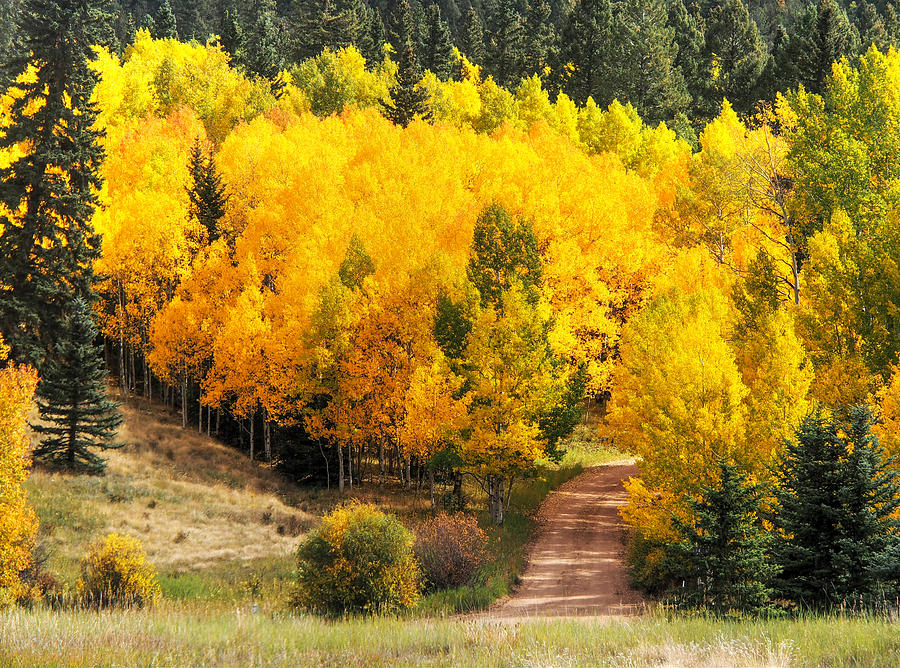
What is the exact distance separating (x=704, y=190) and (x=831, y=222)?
11.5 m

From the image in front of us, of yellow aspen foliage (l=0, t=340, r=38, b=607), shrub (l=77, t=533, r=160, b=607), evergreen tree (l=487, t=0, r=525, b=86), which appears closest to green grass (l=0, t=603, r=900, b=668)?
shrub (l=77, t=533, r=160, b=607)

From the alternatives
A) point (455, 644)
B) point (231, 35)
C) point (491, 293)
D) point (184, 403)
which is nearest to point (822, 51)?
point (491, 293)

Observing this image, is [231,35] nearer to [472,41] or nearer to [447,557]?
[472,41]

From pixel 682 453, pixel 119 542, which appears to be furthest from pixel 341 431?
pixel 682 453

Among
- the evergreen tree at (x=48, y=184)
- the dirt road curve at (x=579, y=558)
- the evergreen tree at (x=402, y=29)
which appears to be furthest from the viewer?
the evergreen tree at (x=402, y=29)

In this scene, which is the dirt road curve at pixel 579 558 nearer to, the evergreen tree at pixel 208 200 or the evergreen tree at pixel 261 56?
the evergreen tree at pixel 208 200

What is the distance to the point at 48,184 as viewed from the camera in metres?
42.0

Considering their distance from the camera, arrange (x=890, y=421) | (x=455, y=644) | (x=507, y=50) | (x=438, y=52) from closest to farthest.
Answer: (x=455, y=644) < (x=890, y=421) < (x=438, y=52) < (x=507, y=50)

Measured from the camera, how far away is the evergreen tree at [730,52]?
78.8m

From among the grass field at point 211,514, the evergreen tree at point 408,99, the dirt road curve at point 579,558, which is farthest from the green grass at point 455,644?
the evergreen tree at point 408,99

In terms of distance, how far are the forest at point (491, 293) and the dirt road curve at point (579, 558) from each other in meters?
1.62

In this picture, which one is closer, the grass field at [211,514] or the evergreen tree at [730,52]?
the grass field at [211,514]

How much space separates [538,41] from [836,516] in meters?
89.2

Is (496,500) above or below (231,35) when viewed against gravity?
below
